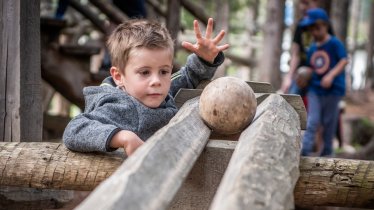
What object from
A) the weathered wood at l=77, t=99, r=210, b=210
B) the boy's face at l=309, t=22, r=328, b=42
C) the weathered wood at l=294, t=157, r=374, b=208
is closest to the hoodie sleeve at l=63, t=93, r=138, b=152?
the weathered wood at l=77, t=99, r=210, b=210

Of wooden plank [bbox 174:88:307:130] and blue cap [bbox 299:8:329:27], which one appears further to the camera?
blue cap [bbox 299:8:329:27]

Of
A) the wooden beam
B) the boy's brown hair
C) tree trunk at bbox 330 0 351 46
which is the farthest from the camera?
tree trunk at bbox 330 0 351 46

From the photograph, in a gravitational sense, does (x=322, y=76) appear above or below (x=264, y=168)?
below

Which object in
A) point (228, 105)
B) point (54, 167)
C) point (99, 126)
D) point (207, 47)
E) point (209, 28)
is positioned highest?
point (209, 28)

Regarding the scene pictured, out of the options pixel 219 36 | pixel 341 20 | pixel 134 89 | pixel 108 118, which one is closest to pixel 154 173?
pixel 108 118

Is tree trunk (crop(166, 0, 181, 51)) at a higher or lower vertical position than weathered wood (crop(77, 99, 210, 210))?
higher

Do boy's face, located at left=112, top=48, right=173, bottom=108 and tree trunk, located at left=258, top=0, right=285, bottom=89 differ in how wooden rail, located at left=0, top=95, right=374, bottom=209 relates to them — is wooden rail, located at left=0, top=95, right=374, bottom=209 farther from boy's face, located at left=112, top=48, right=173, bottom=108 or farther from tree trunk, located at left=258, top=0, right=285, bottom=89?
tree trunk, located at left=258, top=0, right=285, bottom=89

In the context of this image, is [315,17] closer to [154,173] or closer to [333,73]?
[333,73]

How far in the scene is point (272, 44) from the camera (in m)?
8.24

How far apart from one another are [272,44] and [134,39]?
5801 mm

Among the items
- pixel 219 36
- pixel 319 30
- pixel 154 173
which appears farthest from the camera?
pixel 319 30

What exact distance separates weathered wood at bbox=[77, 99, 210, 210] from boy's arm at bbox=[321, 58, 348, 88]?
4.24 meters

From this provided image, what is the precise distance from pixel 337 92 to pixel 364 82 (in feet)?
39.9

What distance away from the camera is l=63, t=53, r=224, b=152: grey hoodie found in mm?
2412
